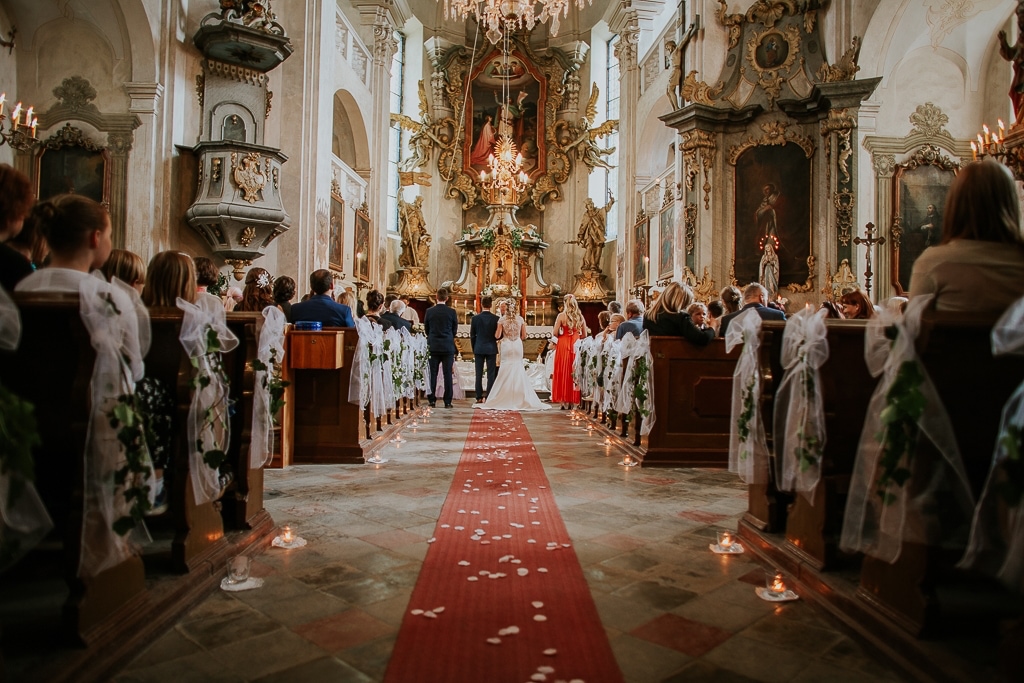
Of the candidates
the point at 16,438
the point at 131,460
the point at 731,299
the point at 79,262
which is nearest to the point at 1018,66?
the point at 731,299

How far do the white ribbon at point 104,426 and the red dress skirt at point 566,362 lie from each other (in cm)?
926

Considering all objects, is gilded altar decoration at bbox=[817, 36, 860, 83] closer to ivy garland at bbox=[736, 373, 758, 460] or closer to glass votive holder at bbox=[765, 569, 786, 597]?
ivy garland at bbox=[736, 373, 758, 460]

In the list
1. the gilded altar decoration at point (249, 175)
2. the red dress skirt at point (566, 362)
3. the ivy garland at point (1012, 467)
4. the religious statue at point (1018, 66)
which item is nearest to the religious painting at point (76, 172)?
the gilded altar decoration at point (249, 175)

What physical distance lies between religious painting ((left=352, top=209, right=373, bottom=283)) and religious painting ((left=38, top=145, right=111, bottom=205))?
707 centimetres

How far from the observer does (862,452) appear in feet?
8.23

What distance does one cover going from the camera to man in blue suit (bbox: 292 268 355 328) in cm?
629

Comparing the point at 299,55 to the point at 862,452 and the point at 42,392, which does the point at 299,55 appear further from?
the point at 862,452

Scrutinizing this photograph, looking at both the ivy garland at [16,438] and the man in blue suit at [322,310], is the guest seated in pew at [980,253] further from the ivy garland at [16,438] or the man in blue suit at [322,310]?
the man in blue suit at [322,310]

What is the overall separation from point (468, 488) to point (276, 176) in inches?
282

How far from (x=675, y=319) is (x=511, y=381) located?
5.53 metres

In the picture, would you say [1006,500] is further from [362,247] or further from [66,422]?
[362,247]

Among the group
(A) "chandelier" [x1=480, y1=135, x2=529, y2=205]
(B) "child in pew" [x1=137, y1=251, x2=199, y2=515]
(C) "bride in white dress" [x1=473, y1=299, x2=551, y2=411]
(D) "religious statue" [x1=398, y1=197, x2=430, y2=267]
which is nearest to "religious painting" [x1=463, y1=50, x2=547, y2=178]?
(A) "chandelier" [x1=480, y1=135, x2=529, y2=205]

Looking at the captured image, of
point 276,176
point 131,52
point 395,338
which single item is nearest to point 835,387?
point 395,338

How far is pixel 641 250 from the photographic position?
17.9 m
